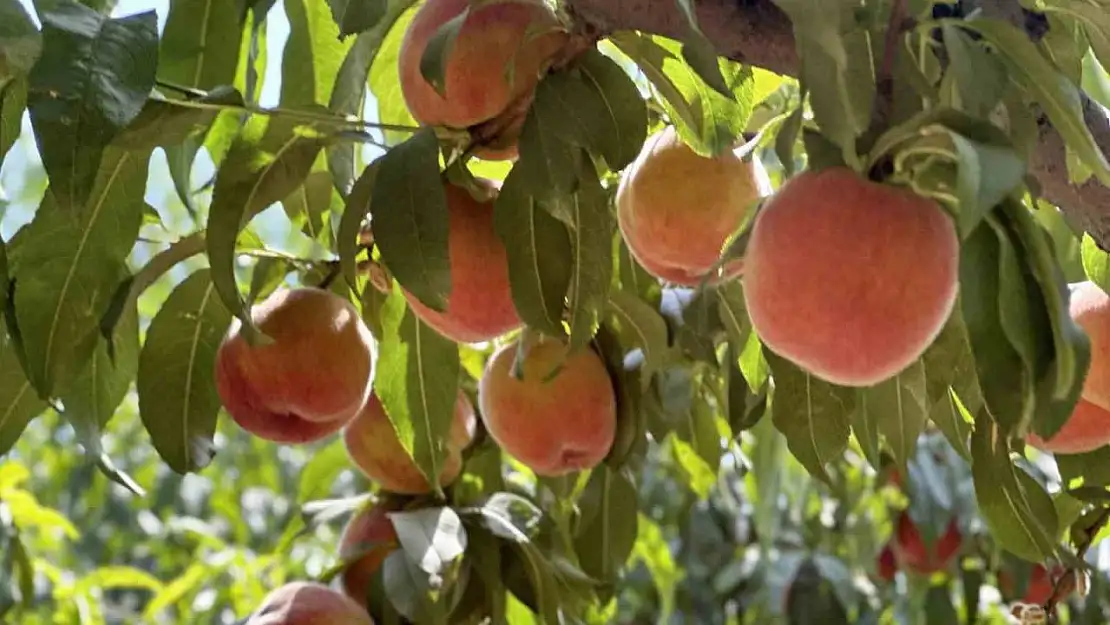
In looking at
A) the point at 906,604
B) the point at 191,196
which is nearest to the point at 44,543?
the point at 191,196

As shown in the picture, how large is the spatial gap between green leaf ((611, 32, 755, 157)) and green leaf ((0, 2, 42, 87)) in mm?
298

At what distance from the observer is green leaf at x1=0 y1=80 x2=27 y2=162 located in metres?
0.57

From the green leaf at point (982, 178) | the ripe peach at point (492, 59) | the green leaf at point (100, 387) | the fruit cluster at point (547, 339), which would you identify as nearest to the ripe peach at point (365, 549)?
the fruit cluster at point (547, 339)

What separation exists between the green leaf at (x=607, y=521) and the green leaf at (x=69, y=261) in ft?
1.72

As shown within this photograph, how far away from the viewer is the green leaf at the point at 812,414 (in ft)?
2.37

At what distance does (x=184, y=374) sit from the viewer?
0.84 m

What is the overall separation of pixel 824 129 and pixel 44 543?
1.66m

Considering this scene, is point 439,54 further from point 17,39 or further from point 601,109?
point 17,39

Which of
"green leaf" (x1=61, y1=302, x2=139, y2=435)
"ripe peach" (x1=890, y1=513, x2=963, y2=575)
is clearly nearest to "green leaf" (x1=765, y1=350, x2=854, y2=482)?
"green leaf" (x1=61, y1=302, x2=139, y2=435)

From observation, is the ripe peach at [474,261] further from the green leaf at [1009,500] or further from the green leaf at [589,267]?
the green leaf at [1009,500]

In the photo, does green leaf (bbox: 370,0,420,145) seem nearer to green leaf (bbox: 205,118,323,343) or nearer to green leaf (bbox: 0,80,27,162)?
green leaf (bbox: 205,118,323,343)

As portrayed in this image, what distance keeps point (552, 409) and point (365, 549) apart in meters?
0.23

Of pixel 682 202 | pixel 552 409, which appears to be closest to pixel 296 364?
pixel 552 409

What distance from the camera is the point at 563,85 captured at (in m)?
0.62
